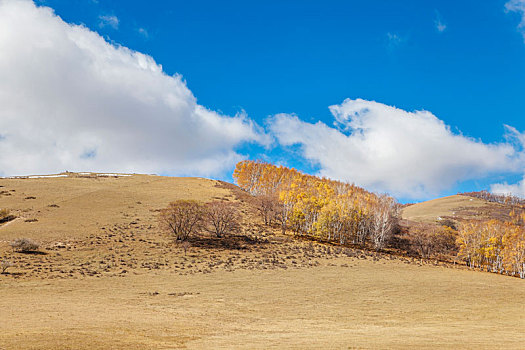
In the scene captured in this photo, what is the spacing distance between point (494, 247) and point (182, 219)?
65.9m

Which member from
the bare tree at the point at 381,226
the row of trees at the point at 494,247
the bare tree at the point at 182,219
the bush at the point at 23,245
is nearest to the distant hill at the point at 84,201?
the bush at the point at 23,245

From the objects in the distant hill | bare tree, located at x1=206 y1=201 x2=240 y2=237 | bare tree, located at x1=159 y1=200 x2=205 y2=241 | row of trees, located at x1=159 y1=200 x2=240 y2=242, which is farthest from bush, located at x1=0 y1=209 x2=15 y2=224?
bare tree, located at x1=206 y1=201 x2=240 y2=237

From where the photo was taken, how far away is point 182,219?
67000 millimetres

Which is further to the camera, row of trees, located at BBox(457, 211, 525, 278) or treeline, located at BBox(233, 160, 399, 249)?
treeline, located at BBox(233, 160, 399, 249)

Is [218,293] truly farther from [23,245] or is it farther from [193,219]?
[23,245]

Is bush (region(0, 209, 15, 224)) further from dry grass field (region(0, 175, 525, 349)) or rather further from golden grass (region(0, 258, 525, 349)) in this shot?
golden grass (region(0, 258, 525, 349))

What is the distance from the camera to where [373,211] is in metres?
87.1

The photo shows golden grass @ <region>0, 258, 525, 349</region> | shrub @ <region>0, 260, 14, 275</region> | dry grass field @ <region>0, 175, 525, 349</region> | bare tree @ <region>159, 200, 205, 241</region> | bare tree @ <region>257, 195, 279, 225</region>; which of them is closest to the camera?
golden grass @ <region>0, 258, 525, 349</region>

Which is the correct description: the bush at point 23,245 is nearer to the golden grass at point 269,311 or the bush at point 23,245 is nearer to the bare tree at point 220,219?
the golden grass at point 269,311

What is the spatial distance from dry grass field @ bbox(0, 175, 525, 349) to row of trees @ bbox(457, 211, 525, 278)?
11.1 metres

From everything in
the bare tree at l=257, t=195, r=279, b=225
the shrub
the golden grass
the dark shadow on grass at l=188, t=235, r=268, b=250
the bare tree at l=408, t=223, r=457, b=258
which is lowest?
the shrub

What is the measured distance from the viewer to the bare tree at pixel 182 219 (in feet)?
218

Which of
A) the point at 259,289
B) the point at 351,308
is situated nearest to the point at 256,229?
the point at 259,289

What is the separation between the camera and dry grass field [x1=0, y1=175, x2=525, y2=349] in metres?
20.1
